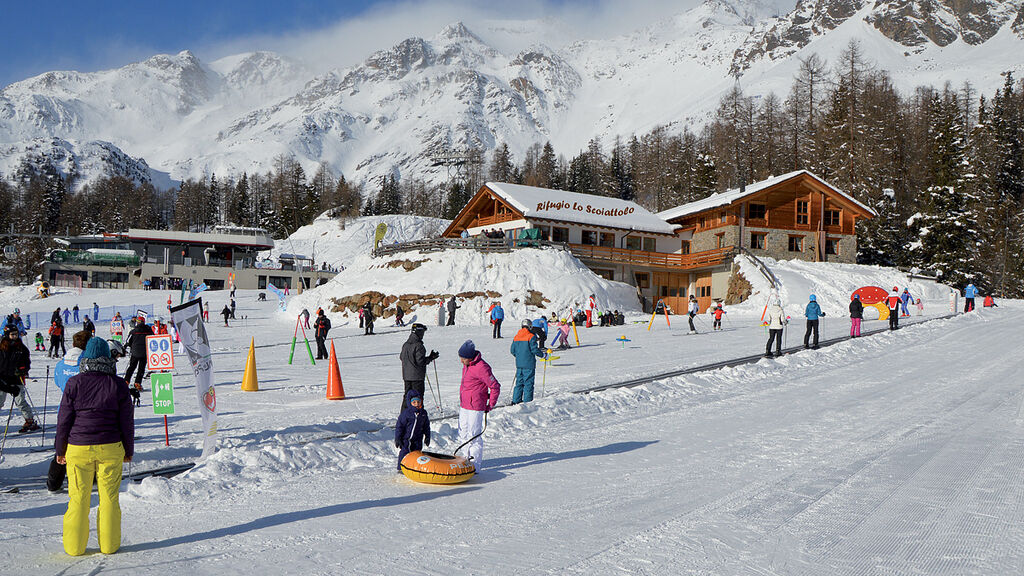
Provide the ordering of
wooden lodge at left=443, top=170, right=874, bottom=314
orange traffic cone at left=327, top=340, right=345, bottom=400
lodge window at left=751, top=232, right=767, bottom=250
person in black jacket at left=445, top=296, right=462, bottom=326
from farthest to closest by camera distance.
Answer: lodge window at left=751, top=232, right=767, bottom=250
wooden lodge at left=443, top=170, right=874, bottom=314
person in black jacket at left=445, top=296, right=462, bottom=326
orange traffic cone at left=327, top=340, right=345, bottom=400

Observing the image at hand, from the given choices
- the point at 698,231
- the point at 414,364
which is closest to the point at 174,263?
the point at 698,231

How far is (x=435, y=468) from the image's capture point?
303 inches

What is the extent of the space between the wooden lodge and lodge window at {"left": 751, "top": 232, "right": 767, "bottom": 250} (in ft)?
0.20

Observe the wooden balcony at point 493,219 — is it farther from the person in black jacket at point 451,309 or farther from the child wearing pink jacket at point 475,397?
the child wearing pink jacket at point 475,397

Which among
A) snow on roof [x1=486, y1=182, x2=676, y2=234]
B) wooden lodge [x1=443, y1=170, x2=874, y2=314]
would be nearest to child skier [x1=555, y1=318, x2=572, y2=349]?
wooden lodge [x1=443, y1=170, x2=874, y2=314]

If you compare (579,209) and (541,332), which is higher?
(579,209)

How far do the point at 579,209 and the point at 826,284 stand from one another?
15469 mm

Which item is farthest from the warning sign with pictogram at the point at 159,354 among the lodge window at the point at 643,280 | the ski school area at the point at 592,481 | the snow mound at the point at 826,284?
the lodge window at the point at 643,280

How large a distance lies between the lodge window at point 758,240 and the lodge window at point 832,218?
4.68m

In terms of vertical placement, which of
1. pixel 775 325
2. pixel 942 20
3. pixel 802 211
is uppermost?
pixel 942 20

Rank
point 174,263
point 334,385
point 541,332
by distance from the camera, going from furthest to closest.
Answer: point 174,263, point 541,332, point 334,385

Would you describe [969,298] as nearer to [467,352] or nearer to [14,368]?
[467,352]

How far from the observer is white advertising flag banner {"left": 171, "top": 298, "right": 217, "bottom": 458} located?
28.7ft

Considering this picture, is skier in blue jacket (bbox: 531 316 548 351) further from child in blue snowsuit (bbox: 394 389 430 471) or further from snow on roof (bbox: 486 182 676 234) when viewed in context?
snow on roof (bbox: 486 182 676 234)
